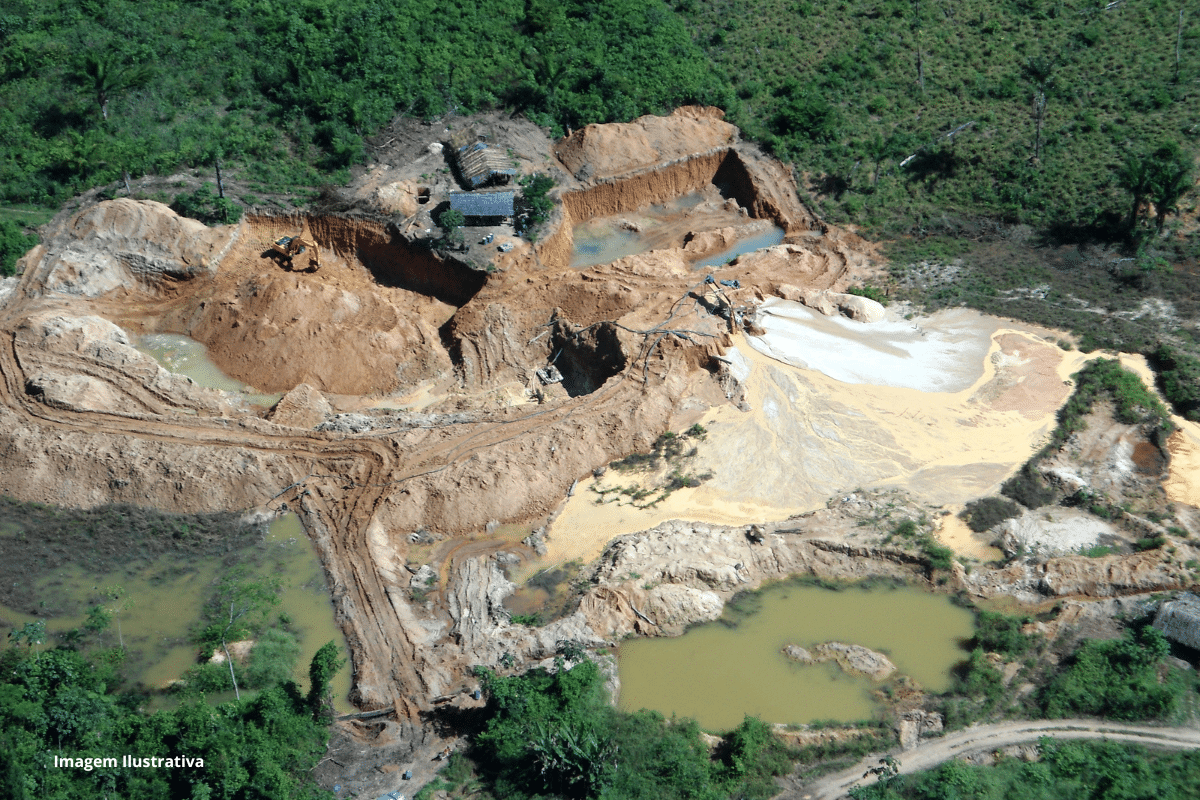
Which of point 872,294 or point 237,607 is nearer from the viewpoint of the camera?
point 237,607

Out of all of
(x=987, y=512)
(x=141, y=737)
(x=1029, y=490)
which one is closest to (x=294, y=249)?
(x=141, y=737)

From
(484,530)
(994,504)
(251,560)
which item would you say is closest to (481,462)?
(484,530)

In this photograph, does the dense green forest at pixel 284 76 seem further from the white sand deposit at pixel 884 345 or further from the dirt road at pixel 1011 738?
the dirt road at pixel 1011 738

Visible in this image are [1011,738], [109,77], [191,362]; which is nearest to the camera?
[1011,738]

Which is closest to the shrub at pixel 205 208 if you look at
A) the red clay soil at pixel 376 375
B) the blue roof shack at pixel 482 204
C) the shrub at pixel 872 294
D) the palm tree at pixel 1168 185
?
the red clay soil at pixel 376 375

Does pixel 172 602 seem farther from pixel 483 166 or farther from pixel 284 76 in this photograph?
pixel 284 76

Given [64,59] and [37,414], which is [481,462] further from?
[64,59]

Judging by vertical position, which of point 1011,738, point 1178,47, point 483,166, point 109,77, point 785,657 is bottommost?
point 1011,738
